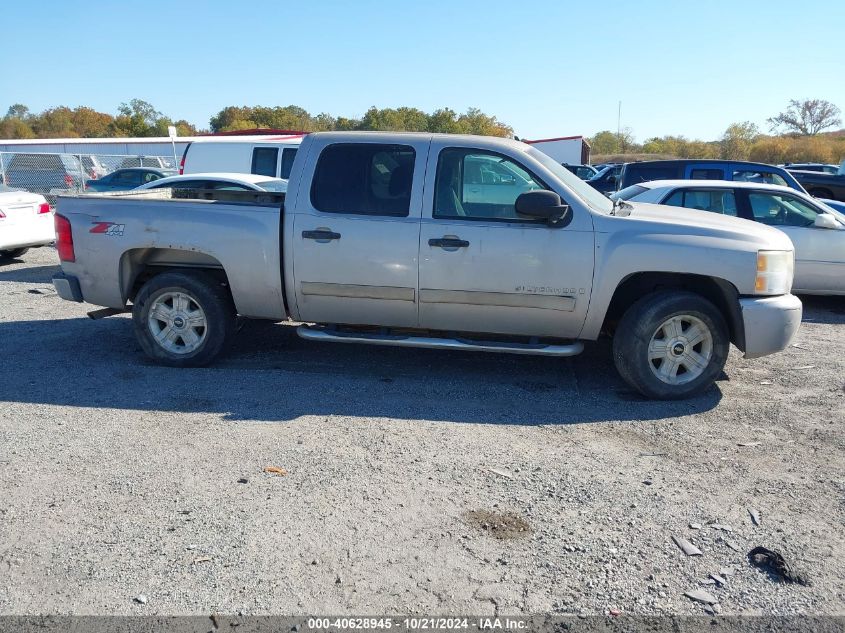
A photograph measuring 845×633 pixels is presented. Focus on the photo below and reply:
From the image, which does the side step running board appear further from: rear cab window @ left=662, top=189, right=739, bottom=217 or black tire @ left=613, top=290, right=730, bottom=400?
rear cab window @ left=662, top=189, right=739, bottom=217

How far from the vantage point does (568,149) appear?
4294 centimetres

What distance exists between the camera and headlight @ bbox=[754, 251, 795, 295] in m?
5.32

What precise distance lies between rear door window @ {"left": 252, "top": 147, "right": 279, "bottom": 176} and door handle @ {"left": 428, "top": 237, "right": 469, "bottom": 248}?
408 inches

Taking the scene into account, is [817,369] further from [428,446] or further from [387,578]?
[387,578]

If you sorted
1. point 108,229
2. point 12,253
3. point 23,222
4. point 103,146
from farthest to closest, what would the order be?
point 103,146 → point 12,253 → point 23,222 → point 108,229

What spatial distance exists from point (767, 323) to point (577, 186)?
72.2 inches

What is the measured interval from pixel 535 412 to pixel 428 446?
3.47ft

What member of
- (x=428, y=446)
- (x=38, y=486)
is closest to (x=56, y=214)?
(x=38, y=486)

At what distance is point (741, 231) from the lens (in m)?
5.42

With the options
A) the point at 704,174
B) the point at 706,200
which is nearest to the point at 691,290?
the point at 706,200

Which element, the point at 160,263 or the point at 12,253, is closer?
the point at 160,263

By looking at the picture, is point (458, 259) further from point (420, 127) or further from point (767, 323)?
point (420, 127)

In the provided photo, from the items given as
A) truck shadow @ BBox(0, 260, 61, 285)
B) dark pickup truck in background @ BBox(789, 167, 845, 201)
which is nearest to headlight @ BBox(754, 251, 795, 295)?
truck shadow @ BBox(0, 260, 61, 285)

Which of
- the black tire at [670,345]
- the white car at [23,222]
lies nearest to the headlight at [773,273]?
the black tire at [670,345]
